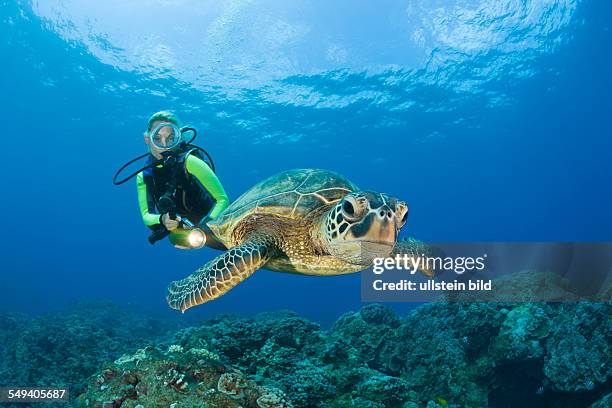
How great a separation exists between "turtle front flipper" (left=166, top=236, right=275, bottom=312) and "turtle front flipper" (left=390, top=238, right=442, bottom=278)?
2327mm

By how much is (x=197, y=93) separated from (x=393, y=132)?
1988 cm

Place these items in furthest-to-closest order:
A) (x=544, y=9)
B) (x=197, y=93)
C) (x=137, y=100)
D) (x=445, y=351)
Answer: (x=137, y=100) < (x=197, y=93) < (x=544, y=9) < (x=445, y=351)

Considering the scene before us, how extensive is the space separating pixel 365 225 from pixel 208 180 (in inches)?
109

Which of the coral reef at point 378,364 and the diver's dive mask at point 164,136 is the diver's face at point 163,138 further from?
the coral reef at point 378,364

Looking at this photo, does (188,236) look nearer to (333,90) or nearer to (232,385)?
(232,385)

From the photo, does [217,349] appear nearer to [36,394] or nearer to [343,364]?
[343,364]

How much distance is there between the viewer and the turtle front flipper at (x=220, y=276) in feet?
13.3

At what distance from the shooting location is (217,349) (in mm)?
4953

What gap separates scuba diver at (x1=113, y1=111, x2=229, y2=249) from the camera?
4.98m

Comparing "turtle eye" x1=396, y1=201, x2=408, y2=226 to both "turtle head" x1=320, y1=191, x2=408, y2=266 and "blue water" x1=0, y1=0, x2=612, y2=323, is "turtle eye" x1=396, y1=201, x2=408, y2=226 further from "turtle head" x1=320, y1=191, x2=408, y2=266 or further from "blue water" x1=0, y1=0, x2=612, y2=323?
"blue water" x1=0, y1=0, x2=612, y2=323

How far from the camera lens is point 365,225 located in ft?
11.2

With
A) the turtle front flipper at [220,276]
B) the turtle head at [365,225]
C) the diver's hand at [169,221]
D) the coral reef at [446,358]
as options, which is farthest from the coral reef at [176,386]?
the diver's hand at [169,221]

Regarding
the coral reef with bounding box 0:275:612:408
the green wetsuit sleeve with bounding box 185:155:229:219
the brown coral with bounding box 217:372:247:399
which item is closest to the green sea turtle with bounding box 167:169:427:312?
the green wetsuit sleeve with bounding box 185:155:229:219

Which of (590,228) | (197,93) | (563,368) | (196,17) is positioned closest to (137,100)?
(197,93)
